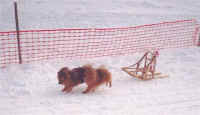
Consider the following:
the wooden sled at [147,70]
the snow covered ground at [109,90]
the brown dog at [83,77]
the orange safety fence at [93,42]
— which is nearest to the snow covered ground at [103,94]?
the snow covered ground at [109,90]

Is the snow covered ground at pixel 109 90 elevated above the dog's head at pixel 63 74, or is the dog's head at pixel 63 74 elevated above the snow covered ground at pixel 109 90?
the dog's head at pixel 63 74

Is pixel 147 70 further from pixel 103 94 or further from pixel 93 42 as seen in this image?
pixel 93 42

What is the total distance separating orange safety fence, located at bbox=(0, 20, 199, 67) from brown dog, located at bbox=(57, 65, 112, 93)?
203 cm

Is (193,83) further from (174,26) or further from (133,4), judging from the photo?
(133,4)

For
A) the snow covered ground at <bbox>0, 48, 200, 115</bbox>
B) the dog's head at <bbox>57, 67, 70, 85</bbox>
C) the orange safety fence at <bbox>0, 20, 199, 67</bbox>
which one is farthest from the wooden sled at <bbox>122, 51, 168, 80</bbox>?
the dog's head at <bbox>57, 67, 70, 85</bbox>

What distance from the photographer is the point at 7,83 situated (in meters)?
5.84

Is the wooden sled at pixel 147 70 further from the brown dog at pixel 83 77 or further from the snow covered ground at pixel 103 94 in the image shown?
the brown dog at pixel 83 77

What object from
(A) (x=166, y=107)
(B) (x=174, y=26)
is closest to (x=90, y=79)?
(A) (x=166, y=107)

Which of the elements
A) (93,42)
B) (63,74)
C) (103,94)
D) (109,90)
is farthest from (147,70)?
(93,42)

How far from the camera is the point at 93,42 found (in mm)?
8555

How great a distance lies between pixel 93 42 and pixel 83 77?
3329 mm

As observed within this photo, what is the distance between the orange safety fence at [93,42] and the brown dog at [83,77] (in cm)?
203

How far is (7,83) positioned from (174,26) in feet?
23.1

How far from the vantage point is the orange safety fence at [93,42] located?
750cm
